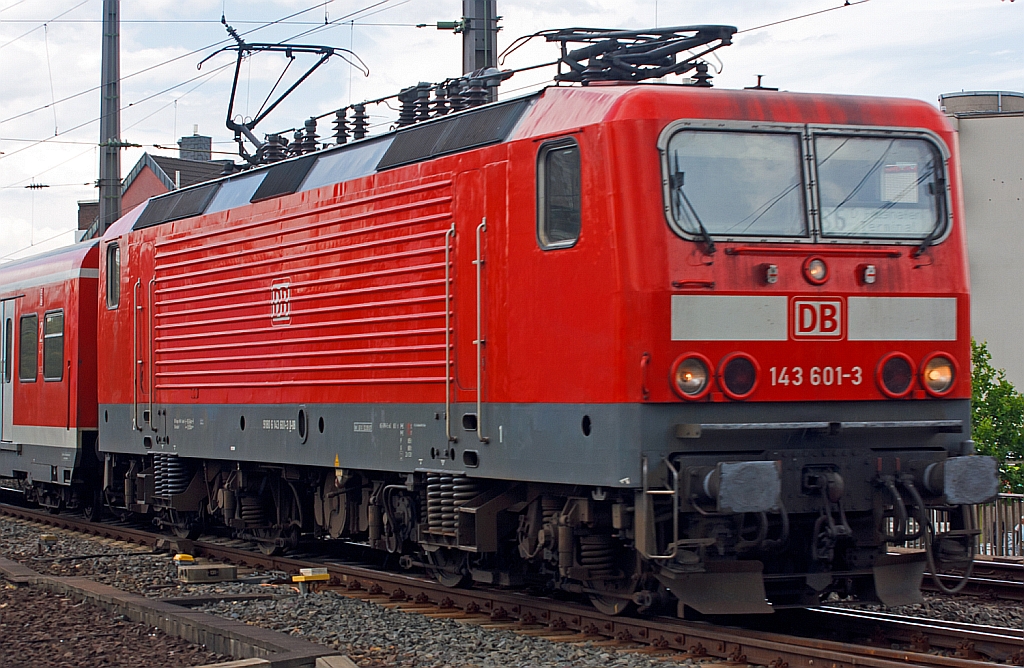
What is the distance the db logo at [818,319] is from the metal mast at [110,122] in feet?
51.3

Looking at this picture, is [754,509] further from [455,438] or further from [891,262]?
[455,438]

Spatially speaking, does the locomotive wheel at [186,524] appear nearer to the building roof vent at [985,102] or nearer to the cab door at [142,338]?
the cab door at [142,338]

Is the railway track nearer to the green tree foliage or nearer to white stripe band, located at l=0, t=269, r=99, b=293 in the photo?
white stripe band, located at l=0, t=269, r=99, b=293

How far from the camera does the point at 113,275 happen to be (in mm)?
16172

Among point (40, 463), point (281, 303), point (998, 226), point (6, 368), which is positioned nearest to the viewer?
point (281, 303)

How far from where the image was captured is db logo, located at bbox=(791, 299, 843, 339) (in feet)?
28.6

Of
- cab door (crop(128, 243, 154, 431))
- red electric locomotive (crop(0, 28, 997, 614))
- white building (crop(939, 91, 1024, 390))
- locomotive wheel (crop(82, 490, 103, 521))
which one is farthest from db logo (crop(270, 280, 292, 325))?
white building (crop(939, 91, 1024, 390))

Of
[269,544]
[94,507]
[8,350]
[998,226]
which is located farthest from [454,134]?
[998,226]

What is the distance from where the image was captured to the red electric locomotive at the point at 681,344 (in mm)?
8445

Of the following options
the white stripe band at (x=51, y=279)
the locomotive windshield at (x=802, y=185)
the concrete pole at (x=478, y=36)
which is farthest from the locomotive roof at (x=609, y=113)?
the white stripe band at (x=51, y=279)

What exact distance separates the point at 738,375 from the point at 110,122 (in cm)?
1698

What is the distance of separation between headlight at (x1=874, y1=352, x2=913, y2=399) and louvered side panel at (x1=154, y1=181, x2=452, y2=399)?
3.18 meters

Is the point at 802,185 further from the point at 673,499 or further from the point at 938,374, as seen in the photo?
the point at 673,499

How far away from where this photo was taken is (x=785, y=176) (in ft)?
29.0
